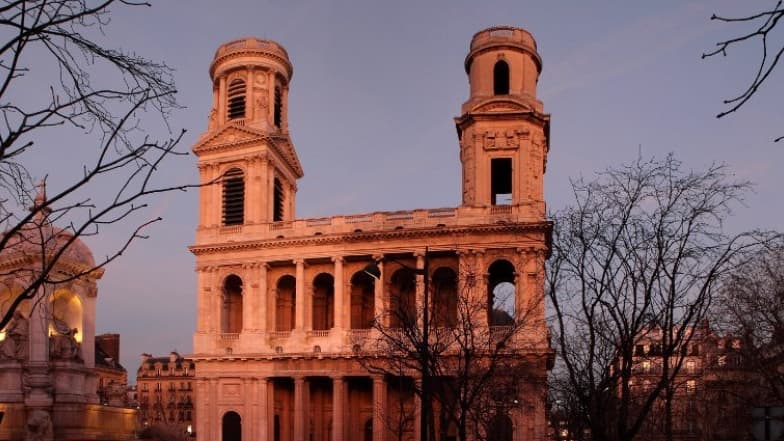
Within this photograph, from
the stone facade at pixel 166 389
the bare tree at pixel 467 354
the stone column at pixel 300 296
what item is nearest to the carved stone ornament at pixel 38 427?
the bare tree at pixel 467 354

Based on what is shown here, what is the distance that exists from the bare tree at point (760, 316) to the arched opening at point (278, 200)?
99.3 feet

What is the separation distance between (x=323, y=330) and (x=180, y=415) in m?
66.9

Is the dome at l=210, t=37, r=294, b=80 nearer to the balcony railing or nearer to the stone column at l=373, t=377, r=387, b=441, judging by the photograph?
the balcony railing

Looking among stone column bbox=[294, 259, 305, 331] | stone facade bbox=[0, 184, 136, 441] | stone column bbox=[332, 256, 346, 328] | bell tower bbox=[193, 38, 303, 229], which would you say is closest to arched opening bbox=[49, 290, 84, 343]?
stone facade bbox=[0, 184, 136, 441]

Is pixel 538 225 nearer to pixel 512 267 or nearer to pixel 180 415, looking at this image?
pixel 512 267

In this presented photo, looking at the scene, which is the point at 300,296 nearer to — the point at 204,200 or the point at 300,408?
the point at 300,408

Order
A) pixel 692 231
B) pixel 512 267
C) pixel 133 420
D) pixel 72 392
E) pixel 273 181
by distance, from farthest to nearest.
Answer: pixel 273 181
pixel 512 267
pixel 133 420
pixel 72 392
pixel 692 231

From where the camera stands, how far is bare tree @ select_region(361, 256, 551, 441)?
28844 millimetres

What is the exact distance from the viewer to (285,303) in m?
52.2

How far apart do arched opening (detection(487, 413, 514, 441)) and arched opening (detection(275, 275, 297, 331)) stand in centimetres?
1616

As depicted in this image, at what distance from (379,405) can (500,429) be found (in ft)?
33.1

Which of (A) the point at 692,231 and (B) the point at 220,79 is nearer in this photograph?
(A) the point at 692,231

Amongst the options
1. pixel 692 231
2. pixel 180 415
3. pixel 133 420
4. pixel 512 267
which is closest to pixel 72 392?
pixel 133 420

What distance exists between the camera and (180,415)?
4274 inches
